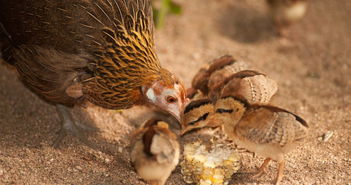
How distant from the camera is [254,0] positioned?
267 inches

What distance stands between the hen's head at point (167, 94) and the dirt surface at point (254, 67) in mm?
574

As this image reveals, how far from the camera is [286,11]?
19.4ft

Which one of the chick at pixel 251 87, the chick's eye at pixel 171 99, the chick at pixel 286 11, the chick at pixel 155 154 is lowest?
the chick at pixel 155 154

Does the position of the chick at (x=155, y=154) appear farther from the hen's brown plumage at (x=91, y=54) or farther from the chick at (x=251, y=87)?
the chick at (x=251, y=87)

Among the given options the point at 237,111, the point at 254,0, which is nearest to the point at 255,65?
the point at 254,0

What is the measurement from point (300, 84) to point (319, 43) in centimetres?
114

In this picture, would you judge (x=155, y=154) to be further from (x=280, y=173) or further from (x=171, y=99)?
(x=280, y=173)

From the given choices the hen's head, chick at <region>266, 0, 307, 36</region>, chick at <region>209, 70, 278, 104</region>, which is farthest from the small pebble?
chick at <region>266, 0, 307, 36</region>

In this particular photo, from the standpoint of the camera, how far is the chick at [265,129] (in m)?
3.23

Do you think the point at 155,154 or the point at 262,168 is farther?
the point at 262,168

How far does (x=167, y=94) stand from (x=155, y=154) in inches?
25.6

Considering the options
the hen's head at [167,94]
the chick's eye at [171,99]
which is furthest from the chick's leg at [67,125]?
the chick's eye at [171,99]

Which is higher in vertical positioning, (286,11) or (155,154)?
(286,11)

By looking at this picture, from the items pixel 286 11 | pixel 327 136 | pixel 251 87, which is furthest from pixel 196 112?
pixel 286 11
